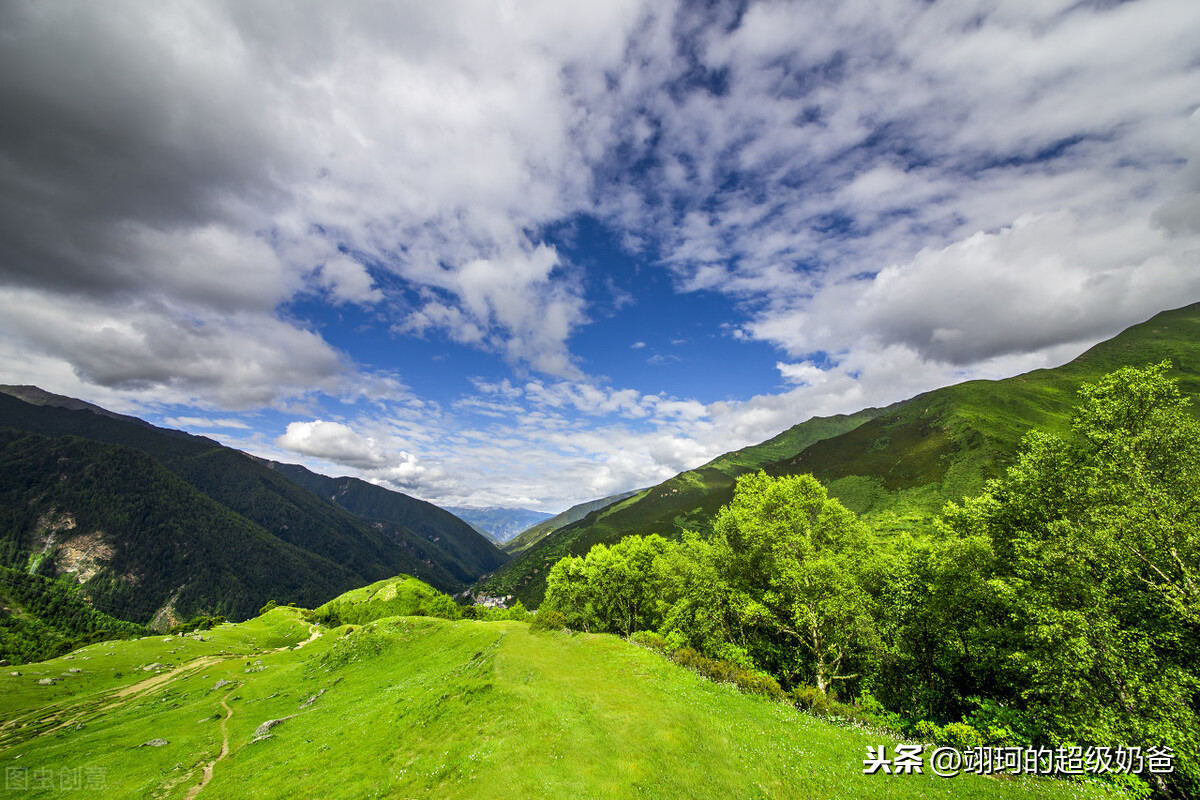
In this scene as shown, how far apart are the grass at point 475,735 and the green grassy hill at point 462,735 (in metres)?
0.13

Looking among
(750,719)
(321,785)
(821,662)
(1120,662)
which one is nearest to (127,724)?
(321,785)

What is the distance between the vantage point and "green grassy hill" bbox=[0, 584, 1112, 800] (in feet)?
65.4

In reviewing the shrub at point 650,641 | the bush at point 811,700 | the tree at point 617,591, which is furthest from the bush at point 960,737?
the tree at point 617,591

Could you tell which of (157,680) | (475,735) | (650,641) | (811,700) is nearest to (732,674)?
(811,700)

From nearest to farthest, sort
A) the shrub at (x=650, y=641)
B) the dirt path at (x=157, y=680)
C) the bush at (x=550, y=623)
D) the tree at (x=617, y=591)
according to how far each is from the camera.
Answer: the shrub at (x=650, y=641) < the bush at (x=550, y=623) < the dirt path at (x=157, y=680) < the tree at (x=617, y=591)

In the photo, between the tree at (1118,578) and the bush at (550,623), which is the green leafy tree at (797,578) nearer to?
the tree at (1118,578)

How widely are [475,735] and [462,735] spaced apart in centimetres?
143

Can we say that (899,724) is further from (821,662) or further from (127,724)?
(127,724)

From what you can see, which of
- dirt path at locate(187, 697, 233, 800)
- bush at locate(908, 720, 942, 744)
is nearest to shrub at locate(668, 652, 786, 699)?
bush at locate(908, 720, 942, 744)

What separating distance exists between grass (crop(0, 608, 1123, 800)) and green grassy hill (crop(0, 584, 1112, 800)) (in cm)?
13

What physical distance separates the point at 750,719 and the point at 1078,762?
15.3m

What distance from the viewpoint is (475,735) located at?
1019 inches

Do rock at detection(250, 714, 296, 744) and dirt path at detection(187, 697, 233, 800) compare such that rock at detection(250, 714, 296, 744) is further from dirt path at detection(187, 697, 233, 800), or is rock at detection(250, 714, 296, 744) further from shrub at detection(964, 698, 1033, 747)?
shrub at detection(964, 698, 1033, 747)

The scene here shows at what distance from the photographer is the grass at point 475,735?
1991cm
